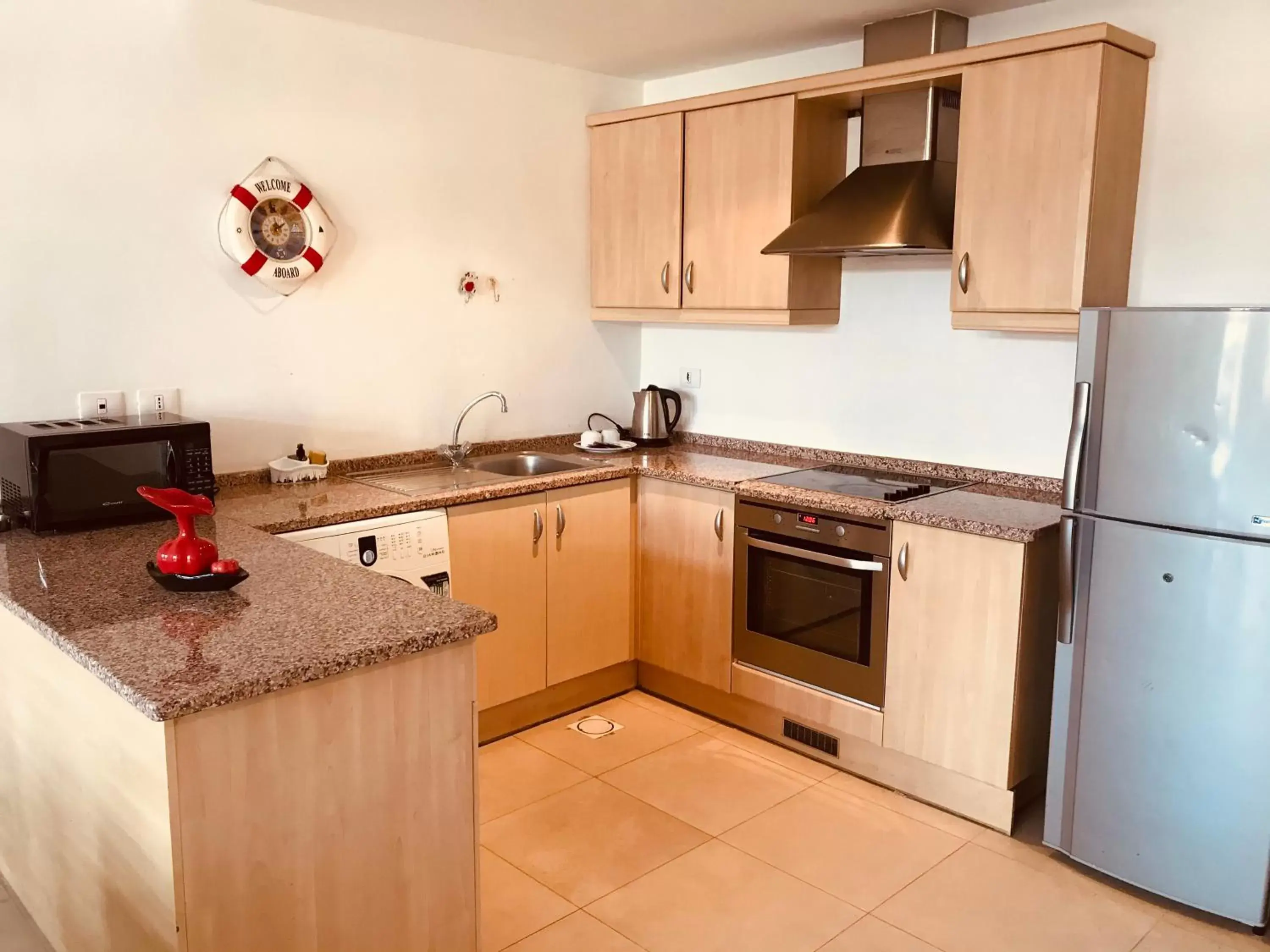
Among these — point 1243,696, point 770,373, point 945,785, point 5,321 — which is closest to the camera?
point 1243,696

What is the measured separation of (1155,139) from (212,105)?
282cm

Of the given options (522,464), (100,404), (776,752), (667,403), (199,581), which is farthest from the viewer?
(667,403)

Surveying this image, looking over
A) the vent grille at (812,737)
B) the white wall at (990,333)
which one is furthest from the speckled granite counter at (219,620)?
the white wall at (990,333)

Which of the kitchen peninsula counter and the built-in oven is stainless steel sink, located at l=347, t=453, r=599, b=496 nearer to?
the built-in oven

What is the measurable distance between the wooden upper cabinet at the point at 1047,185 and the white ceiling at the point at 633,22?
17.0 inches

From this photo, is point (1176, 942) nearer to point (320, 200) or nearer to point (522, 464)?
point (522, 464)

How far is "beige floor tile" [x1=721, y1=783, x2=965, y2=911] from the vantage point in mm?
2645

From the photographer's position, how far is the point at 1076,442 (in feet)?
→ 8.29

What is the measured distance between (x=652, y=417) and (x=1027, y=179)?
1769 millimetres

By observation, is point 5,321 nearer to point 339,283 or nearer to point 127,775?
point 339,283

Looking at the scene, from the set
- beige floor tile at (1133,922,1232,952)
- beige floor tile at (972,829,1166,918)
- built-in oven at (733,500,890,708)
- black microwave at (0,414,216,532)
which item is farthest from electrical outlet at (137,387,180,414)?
beige floor tile at (1133,922,1232,952)

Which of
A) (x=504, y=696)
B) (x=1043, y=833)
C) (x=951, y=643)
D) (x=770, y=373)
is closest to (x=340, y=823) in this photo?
(x=504, y=696)

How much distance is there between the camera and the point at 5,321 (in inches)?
→ 108

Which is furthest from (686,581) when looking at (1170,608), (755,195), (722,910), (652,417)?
(1170,608)
